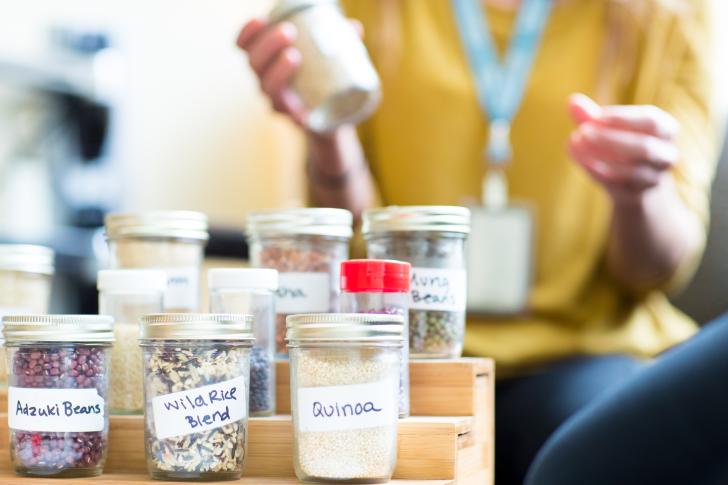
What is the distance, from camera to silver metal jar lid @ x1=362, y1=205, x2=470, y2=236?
78 centimetres

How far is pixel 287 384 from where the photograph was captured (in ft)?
2.62

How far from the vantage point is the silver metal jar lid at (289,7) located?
83 centimetres

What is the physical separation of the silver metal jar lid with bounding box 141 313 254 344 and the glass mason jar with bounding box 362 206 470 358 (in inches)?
6.0

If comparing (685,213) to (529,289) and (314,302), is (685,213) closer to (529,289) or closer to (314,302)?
(529,289)

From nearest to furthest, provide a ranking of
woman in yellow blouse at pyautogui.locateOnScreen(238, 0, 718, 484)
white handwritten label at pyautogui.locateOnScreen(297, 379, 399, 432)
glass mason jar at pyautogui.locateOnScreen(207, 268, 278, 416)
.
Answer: white handwritten label at pyautogui.locateOnScreen(297, 379, 399, 432)
glass mason jar at pyautogui.locateOnScreen(207, 268, 278, 416)
woman in yellow blouse at pyautogui.locateOnScreen(238, 0, 718, 484)

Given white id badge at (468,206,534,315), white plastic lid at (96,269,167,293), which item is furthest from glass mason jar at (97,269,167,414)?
white id badge at (468,206,534,315)

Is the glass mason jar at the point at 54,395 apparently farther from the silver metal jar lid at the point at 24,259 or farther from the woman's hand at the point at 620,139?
the woman's hand at the point at 620,139

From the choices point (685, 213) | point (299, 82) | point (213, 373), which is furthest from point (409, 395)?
point (685, 213)

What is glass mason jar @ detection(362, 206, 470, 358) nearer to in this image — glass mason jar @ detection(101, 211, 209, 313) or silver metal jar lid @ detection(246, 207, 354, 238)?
silver metal jar lid @ detection(246, 207, 354, 238)

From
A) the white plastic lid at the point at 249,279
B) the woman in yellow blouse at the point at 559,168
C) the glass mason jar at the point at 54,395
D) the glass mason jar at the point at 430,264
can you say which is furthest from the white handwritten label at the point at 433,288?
the woman in yellow blouse at the point at 559,168

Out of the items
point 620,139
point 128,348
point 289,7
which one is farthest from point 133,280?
point 620,139

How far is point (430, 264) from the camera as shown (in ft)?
2.58

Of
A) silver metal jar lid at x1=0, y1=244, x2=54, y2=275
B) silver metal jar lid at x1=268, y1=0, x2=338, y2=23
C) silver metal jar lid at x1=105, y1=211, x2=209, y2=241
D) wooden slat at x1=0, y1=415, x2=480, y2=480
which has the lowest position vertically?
wooden slat at x1=0, y1=415, x2=480, y2=480

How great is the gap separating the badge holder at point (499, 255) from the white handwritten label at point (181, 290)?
426 millimetres
